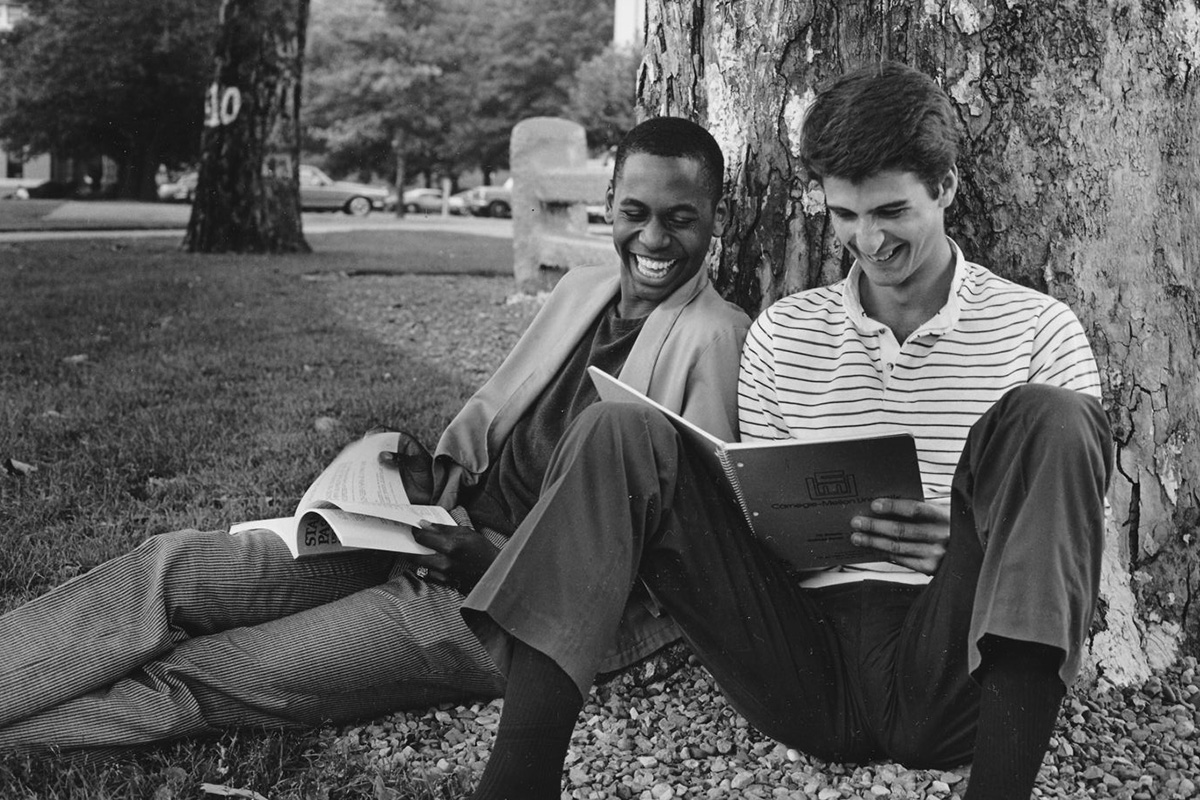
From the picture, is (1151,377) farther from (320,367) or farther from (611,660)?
(320,367)

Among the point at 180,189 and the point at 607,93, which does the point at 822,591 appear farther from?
the point at 180,189

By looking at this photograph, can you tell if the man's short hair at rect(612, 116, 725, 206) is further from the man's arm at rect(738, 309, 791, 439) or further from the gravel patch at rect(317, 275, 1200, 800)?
the gravel patch at rect(317, 275, 1200, 800)

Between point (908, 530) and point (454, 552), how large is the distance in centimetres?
101

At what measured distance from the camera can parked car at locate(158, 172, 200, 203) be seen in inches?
1481

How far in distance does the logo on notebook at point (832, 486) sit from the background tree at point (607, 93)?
34.4 m

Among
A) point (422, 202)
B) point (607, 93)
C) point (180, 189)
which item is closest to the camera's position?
point (607, 93)

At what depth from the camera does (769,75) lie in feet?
10.0

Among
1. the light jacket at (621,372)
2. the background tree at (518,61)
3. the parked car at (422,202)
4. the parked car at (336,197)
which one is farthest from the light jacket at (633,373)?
the parked car at (422,202)

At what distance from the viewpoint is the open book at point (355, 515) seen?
102 inches

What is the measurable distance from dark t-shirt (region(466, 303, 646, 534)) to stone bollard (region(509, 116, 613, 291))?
5823 millimetres

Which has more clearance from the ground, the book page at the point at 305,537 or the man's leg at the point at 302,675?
the book page at the point at 305,537

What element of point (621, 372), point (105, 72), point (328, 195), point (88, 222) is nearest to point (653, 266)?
point (621, 372)

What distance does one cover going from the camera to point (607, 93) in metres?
36.9

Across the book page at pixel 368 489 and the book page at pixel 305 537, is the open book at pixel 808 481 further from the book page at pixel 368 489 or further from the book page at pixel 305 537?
the book page at pixel 305 537
